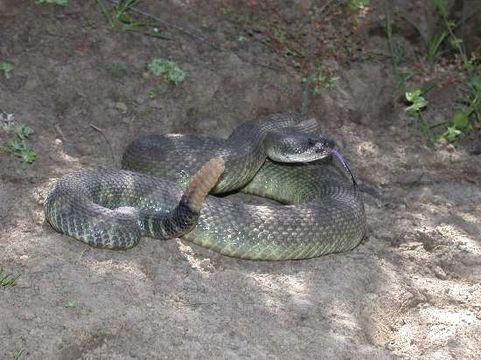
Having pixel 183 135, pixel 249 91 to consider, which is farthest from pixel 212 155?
pixel 249 91

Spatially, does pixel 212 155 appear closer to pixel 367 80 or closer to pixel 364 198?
pixel 364 198

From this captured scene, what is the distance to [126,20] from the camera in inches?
385

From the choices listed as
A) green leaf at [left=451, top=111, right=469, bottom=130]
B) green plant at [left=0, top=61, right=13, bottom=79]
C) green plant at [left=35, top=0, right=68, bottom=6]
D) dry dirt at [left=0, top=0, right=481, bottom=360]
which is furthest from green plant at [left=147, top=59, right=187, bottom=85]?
green leaf at [left=451, top=111, right=469, bottom=130]

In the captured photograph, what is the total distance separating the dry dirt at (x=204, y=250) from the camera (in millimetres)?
5906

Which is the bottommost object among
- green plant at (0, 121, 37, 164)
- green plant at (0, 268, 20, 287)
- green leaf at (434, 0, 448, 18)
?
green plant at (0, 121, 37, 164)

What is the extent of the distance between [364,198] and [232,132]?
166 centimetres

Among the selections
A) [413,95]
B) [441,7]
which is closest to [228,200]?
[413,95]

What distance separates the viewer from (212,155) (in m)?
8.12

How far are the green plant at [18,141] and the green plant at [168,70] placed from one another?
6.08 ft

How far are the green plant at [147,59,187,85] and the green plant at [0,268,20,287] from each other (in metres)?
3.88

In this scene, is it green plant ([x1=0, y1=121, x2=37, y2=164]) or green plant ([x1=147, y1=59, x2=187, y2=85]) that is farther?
green plant ([x1=147, y1=59, x2=187, y2=85])

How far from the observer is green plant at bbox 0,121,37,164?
7.80 meters

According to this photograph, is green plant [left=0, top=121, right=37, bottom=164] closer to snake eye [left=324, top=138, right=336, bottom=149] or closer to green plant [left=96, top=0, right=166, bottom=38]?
green plant [left=96, top=0, right=166, bottom=38]

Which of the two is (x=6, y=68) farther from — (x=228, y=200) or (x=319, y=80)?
(x=319, y=80)
